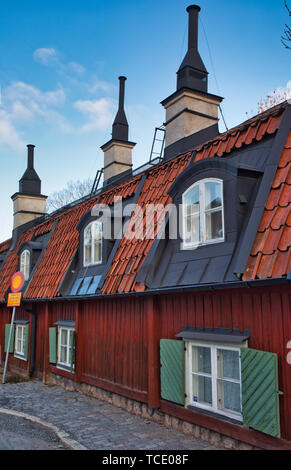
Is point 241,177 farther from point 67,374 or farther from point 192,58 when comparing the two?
point 67,374

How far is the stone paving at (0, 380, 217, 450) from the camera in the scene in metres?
6.68

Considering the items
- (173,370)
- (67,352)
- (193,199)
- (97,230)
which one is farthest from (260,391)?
(67,352)

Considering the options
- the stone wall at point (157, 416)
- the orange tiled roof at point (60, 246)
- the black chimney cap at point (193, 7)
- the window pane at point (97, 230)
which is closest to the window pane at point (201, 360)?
the stone wall at point (157, 416)

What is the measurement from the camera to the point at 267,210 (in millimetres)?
6242

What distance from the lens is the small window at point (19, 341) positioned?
51.7 feet

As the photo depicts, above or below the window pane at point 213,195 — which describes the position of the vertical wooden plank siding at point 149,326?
below

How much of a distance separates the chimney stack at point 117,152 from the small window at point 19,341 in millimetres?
6907

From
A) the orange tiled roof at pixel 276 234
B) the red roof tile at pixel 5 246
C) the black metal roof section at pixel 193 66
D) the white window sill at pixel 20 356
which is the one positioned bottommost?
the white window sill at pixel 20 356

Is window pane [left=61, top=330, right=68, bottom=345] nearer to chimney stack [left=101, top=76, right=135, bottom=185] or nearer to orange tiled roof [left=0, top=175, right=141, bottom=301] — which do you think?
orange tiled roof [left=0, top=175, right=141, bottom=301]

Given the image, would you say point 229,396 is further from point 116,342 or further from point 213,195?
point 116,342

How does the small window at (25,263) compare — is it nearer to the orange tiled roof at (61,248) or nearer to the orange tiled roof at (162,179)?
the orange tiled roof at (61,248)

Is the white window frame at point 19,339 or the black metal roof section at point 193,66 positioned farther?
the white window frame at point 19,339

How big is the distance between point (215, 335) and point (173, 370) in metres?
1.37
